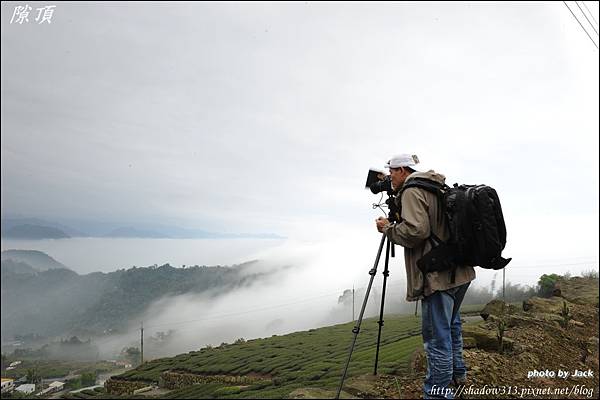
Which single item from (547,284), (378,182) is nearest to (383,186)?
(378,182)

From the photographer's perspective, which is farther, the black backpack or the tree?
the tree

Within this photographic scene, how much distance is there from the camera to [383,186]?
15.6ft

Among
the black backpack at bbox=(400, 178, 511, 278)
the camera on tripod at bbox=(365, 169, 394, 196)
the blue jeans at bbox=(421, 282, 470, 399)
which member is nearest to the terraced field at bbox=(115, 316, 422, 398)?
the blue jeans at bbox=(421, 282, 470, 399)

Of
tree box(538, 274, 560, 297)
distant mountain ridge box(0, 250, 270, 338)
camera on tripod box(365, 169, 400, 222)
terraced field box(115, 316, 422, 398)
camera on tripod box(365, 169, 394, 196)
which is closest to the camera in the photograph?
camera on tripod box(365, 169, 400, 222)

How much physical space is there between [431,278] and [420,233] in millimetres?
471

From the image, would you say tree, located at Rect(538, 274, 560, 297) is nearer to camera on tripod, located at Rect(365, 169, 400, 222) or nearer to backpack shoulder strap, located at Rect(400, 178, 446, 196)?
camera on tripod, located at Rect(365, 169, 400, 222)

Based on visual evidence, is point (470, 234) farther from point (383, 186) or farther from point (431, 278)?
point (383, 186)

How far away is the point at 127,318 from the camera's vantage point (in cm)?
15600

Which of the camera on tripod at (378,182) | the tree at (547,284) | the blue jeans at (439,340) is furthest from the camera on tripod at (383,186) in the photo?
the tree at (547,284)

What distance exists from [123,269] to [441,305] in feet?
560

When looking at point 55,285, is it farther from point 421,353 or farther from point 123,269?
point 421,353

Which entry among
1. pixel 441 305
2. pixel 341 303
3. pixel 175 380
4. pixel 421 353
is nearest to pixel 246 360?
pixel 175 380

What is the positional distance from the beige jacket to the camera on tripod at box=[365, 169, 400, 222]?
651 millimetres

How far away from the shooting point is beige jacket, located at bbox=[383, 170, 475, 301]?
346 centimetres
